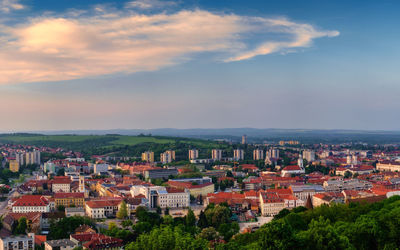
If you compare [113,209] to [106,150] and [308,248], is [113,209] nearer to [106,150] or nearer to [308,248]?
[308,248]

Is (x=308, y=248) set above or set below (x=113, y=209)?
above

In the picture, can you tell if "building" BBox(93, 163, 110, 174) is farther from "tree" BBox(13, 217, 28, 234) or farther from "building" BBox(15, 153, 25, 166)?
"tree" BBox(13, 217, 28, 234)

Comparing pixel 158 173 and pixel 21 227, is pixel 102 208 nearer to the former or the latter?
pixel 21 227

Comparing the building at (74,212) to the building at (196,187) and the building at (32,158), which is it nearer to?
the building at (196,187)

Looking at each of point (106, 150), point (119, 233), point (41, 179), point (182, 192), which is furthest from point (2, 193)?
point (106, 150)

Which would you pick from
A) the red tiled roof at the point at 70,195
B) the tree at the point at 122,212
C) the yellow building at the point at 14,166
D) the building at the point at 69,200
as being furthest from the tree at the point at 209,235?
the yellow building at the point at 14,166

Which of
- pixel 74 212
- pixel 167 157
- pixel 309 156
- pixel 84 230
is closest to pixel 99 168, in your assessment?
pixel 167 157
